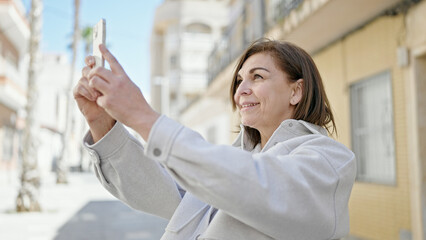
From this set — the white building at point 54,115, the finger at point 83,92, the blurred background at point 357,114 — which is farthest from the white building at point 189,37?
the finger at point 83,92

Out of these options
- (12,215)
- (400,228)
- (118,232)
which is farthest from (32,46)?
(400,228)

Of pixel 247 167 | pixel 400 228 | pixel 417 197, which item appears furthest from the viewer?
pixel 400 228

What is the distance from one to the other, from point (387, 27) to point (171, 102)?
40836 millimetres

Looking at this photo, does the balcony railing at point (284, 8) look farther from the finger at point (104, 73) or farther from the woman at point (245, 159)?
the finger at point (104, 73)

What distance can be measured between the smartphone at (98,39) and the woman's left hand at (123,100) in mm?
96

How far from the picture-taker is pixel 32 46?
1070cm

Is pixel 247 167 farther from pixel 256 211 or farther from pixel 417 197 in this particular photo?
pixel 417 197

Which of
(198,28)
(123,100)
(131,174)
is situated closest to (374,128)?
(131,174)

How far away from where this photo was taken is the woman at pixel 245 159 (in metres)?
1.13

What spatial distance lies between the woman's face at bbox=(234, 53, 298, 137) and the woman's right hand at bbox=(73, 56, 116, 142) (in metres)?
0.49

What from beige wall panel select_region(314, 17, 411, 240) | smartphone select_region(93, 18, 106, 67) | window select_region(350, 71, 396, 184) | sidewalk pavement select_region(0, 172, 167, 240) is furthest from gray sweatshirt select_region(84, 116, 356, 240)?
sidewalk pavement select_region(0, 172, 167, 240)

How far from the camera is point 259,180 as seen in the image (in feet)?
3.75

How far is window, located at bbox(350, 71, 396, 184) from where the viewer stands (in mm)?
6363

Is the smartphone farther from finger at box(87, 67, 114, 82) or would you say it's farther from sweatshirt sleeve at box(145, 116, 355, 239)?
sweatshirt sleeve at box(145, 116, 355, 239)
